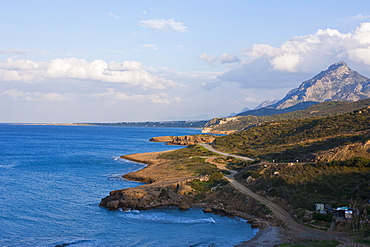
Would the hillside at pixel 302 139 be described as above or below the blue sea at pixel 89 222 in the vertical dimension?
above

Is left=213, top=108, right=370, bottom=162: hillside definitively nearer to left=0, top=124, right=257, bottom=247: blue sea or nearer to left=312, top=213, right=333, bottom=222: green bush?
left=312, top=213, right=333, bottom=222: green bush

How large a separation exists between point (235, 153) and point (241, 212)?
53.2m

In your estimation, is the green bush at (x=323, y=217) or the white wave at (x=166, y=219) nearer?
the green bush at (x=323, y=217)

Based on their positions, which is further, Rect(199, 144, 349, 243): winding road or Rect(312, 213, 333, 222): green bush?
Rect(312, 213, 333, 222): green bush

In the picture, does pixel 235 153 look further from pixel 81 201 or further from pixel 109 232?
pixel 109 232

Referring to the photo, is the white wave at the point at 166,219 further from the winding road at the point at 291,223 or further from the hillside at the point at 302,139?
the hillside at the point at 302,139

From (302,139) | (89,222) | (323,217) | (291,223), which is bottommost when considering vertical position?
(89,222)

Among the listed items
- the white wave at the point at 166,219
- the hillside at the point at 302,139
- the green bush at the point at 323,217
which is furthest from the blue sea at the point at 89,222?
the hillside at the point at 302,139

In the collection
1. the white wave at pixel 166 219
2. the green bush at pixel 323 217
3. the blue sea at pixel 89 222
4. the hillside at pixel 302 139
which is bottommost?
the white wave at pixel 166 219

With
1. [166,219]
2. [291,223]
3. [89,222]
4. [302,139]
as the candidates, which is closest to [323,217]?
[291,223]

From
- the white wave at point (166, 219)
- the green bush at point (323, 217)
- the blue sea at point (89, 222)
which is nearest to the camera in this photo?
the blue sea at point (89, 222)

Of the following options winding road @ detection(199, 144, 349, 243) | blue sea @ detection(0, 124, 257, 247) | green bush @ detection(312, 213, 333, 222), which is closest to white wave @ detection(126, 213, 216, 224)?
blue sea @ detection(0, 124, 257, 247)

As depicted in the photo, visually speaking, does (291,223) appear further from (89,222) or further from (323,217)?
(89,222)

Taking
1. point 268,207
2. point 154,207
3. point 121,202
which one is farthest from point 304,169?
point 121,202
